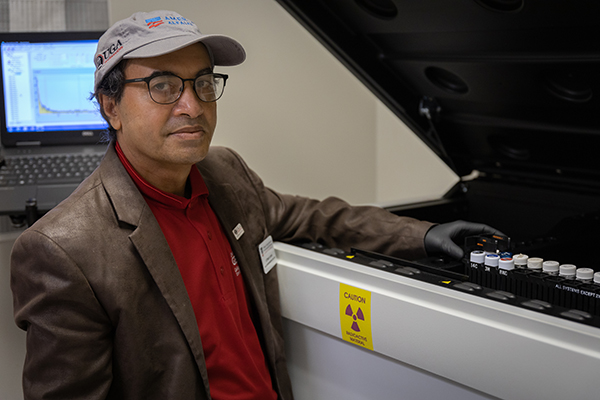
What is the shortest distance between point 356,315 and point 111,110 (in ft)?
2.16

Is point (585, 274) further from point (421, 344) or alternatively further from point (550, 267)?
point (421, 344)

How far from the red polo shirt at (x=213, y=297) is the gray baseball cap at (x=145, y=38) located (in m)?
0.19

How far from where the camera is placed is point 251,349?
122 centimetres

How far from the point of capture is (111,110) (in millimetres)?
1163

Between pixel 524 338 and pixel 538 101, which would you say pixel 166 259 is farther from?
pixel 538 101

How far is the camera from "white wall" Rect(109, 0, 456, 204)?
8.33 feet

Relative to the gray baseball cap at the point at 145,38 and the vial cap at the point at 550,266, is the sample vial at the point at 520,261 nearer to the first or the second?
the vial cap at the point at 550,266

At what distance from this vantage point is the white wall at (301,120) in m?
2.54

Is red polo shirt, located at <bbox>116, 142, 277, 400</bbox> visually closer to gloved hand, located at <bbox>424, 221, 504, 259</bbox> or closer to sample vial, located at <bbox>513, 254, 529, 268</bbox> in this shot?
gloved hand, located at <bbox>424, 221, 504, 259</bbox>

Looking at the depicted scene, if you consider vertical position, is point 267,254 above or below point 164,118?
below

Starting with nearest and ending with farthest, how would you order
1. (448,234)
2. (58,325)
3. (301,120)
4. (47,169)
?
(58,325), (448,234), (47,169), (301,120)

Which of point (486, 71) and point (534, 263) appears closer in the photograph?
point (534, 263)

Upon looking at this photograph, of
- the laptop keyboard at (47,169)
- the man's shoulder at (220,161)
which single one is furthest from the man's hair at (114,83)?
the laptop keyboard at (47,169)

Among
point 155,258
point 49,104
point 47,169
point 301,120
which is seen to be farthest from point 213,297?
point 301,120
